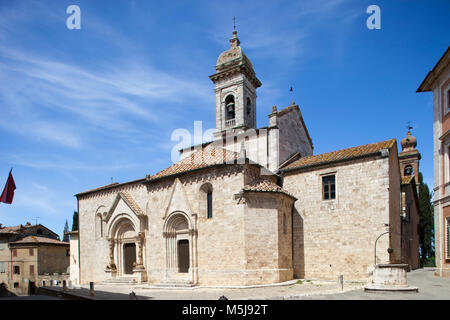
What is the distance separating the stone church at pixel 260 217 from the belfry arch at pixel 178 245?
59mm

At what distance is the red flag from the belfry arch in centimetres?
882

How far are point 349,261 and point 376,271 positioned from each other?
14.4 ft

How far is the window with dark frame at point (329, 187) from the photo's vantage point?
710 inches

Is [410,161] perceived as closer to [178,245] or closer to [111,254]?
[178,245]

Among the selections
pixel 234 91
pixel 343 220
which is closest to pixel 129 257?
pixel 343 220

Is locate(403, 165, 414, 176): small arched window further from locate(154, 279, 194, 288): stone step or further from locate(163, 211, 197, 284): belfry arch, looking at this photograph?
locate(154, 279, 194, 288): stone step

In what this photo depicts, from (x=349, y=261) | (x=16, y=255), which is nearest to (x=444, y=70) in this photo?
(x=349, y=261)

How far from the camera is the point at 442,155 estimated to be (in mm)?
17094

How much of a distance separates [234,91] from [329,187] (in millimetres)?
11995

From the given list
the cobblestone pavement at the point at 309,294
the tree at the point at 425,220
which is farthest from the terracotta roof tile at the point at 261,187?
the tree at the point at 425,220

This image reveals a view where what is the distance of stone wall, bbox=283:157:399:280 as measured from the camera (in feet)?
53.5

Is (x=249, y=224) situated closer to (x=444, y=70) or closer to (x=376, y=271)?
(x=376, y=271)

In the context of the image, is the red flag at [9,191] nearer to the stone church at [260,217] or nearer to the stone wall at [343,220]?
the stone church at [260,217]

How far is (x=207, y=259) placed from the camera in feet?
57.2
